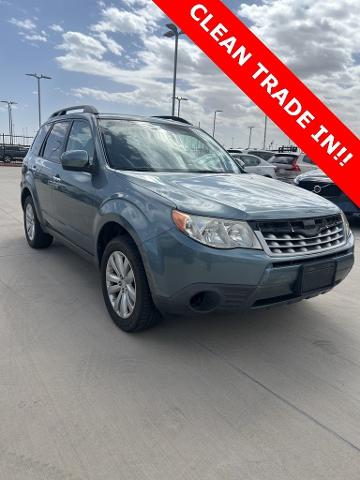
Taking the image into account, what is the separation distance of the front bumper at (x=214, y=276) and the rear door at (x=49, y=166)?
2.21 m

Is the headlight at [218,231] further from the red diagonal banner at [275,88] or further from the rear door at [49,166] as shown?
the red diagonal banner at [275,88]

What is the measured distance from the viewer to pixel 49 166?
14.8 feet

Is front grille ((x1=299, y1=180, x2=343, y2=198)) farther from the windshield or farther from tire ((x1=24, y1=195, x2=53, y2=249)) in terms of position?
tire ((x1=24, y1=195, x2=53, y2=249))

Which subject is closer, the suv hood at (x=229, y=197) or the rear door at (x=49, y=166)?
the suv hood at (x=229, y=197)

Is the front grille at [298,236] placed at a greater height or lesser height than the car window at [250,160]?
lesser

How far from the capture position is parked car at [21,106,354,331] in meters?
2.46

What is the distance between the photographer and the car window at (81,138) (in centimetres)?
361

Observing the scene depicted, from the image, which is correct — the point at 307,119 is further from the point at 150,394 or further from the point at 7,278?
the point at 150,394

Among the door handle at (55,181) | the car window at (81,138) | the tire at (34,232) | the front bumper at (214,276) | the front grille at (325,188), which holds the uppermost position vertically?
the car window at (81,138)

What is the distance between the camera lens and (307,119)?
26.5 ft

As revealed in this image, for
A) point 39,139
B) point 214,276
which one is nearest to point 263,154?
point 39,139

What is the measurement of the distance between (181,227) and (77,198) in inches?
62.3

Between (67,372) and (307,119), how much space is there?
7.26 m

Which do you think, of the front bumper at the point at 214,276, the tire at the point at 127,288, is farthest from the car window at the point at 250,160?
the front bumper at the point at 214,276
